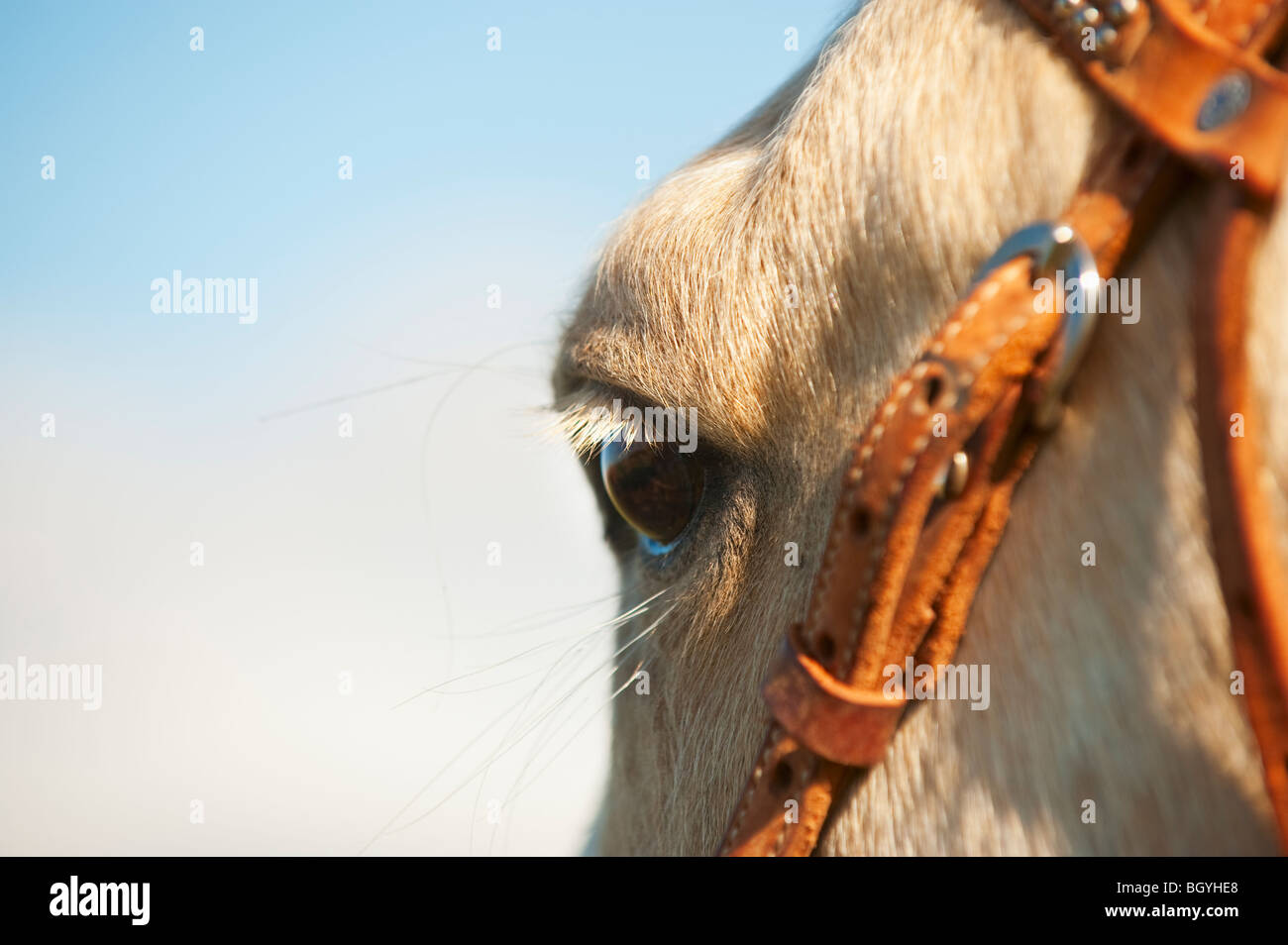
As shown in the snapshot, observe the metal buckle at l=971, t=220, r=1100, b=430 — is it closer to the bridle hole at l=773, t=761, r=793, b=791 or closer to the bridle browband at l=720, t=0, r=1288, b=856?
the bridle browband at l=720, t=0, r=1288, b=856

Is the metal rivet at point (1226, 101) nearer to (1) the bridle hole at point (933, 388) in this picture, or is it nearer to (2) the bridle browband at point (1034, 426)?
(2) the bridle browband at point (1034, 426)

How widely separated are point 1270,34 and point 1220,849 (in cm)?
67

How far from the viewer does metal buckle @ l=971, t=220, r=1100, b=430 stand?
857mm

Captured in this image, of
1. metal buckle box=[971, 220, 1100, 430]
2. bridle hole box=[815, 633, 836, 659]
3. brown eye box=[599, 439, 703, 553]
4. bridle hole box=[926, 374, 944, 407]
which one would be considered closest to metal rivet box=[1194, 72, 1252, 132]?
metal buckle box=[971, 220, 1100, 430]

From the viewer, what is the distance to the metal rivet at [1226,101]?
0.77 m

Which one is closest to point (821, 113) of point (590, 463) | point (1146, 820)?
point (590, 463)

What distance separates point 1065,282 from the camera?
865 millimetres

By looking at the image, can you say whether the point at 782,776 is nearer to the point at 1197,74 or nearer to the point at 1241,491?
the point at 1241,491

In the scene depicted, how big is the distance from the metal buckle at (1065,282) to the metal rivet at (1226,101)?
130 mm

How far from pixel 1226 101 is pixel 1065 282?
181 mm

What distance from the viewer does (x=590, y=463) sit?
1.58 metres

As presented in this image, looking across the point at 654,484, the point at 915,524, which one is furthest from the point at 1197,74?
the point at 654,484

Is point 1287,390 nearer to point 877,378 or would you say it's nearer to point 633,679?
point 877,378

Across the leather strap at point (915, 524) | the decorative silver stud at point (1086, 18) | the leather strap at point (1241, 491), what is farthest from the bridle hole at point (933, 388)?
the decorative silver stud at point (1086, 18)
